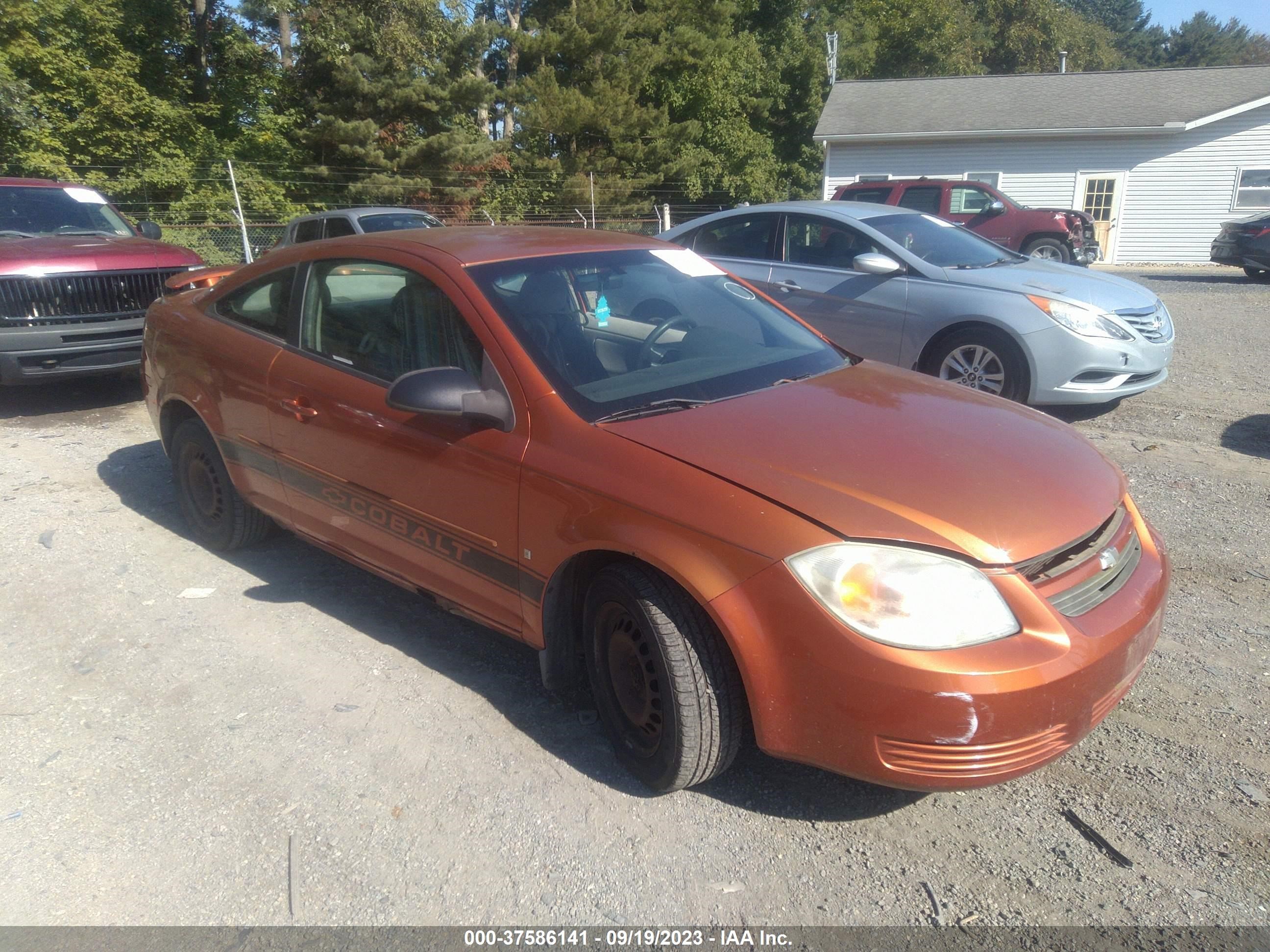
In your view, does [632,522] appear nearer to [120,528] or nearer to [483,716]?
[483,716]

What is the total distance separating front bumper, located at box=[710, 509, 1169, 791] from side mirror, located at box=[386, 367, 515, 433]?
3.41 ft

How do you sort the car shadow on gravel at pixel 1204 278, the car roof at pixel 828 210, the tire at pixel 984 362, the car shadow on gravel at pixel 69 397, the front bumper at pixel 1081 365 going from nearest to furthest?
the front bumper at pixel 1081 365 < the tire at pixel 984 362 < the car roof at pixel 828 210 < the car shadow on gravel at pixel 69 397 < the car shadow on gravel at pixel 1204 278

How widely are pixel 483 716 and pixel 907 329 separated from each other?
467 cm

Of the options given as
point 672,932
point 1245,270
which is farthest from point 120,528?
point 1245,270

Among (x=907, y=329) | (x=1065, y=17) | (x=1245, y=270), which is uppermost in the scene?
(x=1065, y=17)

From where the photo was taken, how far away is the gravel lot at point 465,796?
256cm

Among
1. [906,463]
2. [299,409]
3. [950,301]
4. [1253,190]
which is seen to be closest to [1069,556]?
[906,463]

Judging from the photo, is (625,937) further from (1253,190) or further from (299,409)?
(1253,190)

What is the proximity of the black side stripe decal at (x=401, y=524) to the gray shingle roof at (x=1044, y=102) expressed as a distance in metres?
23.3

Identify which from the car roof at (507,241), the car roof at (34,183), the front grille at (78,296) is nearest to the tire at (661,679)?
the car roof at (507,241)

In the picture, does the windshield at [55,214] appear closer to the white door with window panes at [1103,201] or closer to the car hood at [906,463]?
the car hood at [906,463]

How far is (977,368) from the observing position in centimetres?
668

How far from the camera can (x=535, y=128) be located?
30500 millimetres

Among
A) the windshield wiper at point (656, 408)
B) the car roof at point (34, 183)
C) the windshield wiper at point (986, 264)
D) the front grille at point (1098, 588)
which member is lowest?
the front grille at point (1098, 588)
